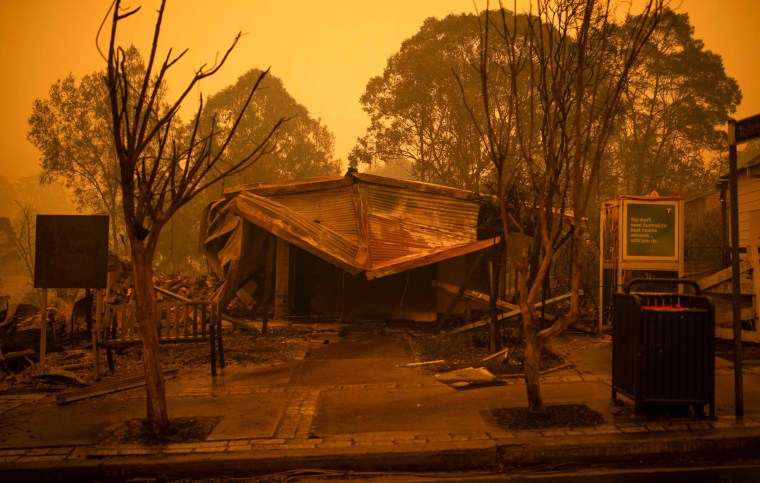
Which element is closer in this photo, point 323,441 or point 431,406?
point 323,441

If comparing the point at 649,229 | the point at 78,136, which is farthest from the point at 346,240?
the point at 78,136

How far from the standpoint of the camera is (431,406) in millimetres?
6668

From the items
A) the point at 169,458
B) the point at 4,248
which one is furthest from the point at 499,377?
the point at 4,248

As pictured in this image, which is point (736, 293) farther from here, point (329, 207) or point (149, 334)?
point (329, 207)

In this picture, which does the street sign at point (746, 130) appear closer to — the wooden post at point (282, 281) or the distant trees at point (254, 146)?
the wooden post at point (282, 281)

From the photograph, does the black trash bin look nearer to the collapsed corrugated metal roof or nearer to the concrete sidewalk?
the concrete sidewalk

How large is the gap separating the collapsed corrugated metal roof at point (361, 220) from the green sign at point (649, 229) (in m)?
2.55

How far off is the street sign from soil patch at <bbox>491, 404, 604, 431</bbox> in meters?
3.14

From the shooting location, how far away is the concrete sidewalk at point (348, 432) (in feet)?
17.1

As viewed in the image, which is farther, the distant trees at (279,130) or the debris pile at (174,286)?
the distant trees at (279,130)

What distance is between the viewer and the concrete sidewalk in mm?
5227

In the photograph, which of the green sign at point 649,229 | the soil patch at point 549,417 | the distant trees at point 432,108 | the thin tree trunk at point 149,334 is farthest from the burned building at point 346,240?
the distant trees at point 432,108

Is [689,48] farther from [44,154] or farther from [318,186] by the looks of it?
[44,154]

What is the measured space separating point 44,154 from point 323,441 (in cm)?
3760
